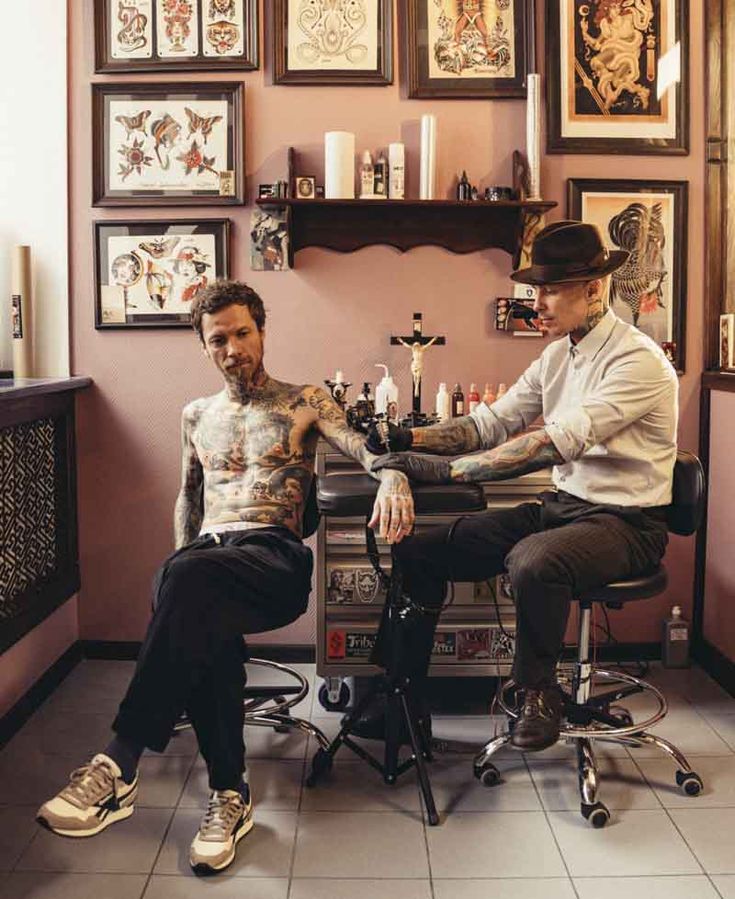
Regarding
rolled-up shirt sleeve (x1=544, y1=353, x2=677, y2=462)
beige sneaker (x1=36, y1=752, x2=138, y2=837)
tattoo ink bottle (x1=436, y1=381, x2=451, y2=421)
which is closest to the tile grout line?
rolled-up shirt sleeve (x1=544, y1=353, x2=677, y2=462)

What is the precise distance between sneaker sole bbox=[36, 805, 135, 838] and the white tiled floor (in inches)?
5.3

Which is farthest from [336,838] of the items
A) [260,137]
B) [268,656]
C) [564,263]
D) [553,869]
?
[260,137]

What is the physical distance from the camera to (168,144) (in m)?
3.81

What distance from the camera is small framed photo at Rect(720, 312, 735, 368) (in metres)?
3.71

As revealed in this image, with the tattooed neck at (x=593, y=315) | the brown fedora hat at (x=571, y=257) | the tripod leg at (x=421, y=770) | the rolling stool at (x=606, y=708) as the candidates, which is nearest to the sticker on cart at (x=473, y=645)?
the rolling stool at (x=606, y=708)

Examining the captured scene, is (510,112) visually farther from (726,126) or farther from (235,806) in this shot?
(235,806)

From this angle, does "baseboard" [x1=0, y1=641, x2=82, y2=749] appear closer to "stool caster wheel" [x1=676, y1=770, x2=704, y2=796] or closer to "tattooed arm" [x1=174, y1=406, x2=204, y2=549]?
"tattooed arm" [x1=174, y1=406, x2=204, y2=549]

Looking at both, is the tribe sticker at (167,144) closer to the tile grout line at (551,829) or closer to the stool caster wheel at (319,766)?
the stool caster wheel at (319,766)

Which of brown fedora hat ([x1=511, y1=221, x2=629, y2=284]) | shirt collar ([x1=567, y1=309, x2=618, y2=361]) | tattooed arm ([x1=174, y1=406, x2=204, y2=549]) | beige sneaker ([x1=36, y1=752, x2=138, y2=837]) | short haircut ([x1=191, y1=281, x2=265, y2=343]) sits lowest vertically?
beige sneaker ([x1=36, y1=752, x2=138, y2=837])

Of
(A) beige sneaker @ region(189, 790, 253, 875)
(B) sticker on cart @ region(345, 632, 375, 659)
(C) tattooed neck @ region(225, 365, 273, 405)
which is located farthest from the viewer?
(B) sticker on cart @ region(345, 632, 375, 659)

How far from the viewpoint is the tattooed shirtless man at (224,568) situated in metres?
2.43

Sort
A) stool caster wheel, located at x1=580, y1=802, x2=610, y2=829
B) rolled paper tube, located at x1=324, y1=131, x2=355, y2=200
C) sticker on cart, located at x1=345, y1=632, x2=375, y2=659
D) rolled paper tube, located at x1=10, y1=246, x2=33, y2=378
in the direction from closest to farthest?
stool caster wheel, located at x1=580, y1=802, x2=610, y2=829 → sticker on cart, located at x1=345, y1=632, x2=375, y2=659 → rolled paper tube, located at x1=324, y1=131, x2=355, y2=200 → rolled paper tube, located at x1=10, y1=246, x2=33, y2=378

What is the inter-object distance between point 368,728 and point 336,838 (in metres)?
0.60

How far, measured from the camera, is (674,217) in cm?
385
